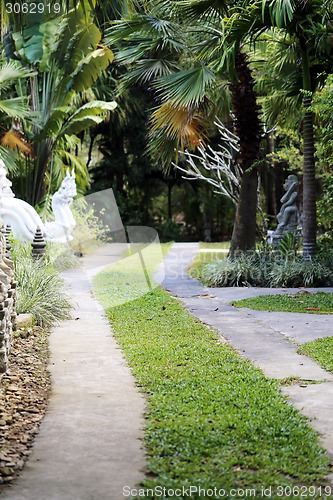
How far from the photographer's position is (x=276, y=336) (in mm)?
7867

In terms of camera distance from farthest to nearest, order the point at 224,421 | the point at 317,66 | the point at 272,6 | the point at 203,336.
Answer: the point at 317,66, the point at 272,6, the point at 203,336, the point at 224,421

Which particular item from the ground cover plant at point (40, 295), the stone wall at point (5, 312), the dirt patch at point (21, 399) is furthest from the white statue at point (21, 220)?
the stone wall at point (5, 312)

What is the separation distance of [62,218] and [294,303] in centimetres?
704

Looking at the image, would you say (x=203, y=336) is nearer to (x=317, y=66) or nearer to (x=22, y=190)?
(x=317, y=66)

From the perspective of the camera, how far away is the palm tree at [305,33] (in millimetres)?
10938

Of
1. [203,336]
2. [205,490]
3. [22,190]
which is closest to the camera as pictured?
[205,490]

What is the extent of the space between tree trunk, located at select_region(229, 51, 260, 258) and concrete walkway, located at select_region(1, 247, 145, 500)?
7223 millimetres

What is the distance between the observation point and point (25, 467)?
3906 millimetres

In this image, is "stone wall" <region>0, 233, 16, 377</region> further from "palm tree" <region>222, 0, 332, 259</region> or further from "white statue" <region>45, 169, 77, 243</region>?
"white statue" <region>45, 169, 77, 243</region>

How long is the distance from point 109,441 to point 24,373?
202cm

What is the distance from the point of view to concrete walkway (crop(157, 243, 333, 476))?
17.1ft

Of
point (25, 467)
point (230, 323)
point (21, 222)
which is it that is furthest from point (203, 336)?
point (21, 222)

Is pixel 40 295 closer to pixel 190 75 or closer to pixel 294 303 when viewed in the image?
pixel 294 303

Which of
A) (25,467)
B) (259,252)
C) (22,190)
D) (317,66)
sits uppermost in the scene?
(317,66)
